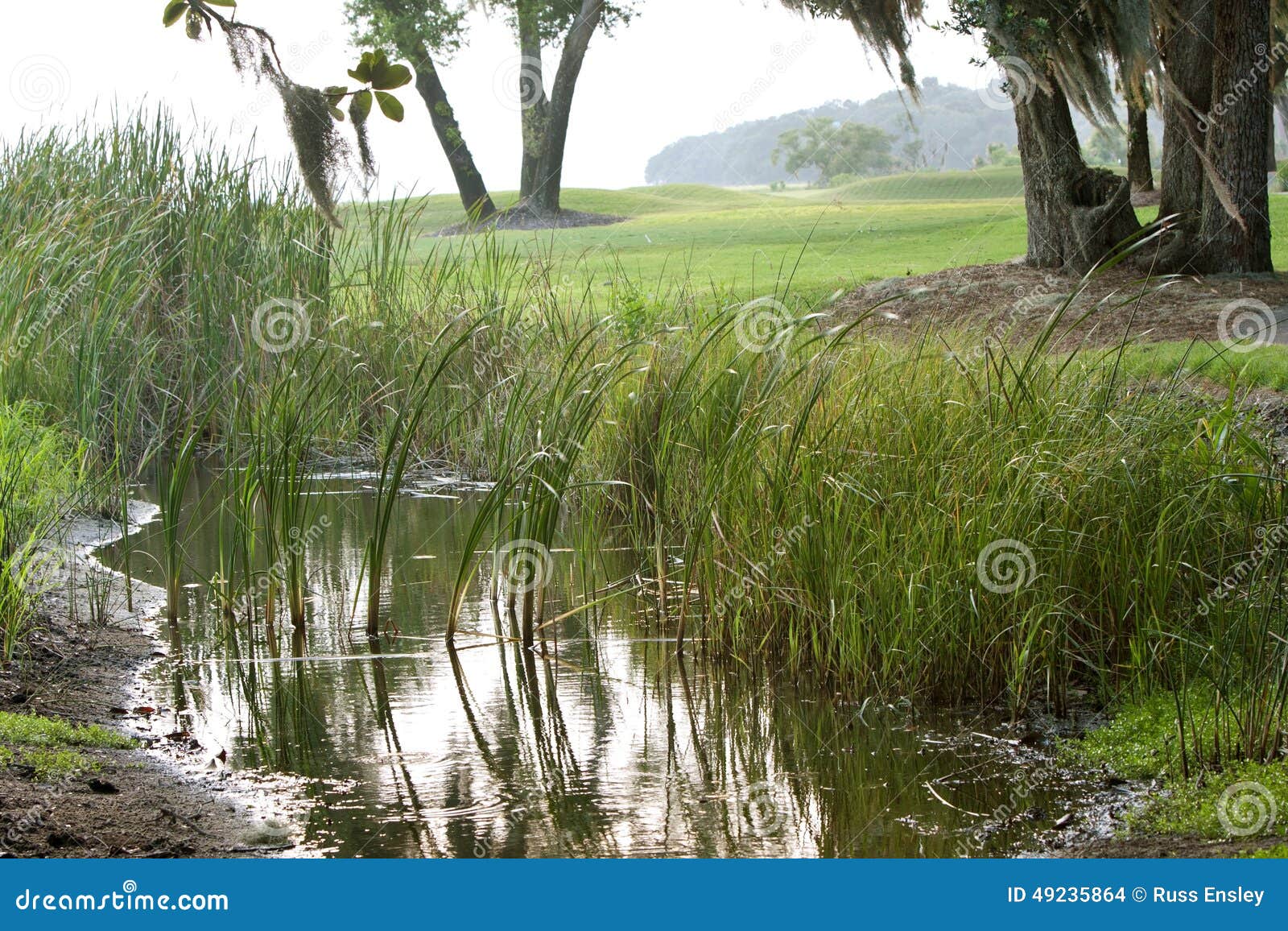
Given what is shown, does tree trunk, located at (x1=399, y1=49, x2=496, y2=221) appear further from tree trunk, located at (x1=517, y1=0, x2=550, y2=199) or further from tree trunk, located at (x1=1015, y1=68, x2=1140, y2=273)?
tree trunk, located at (x1=1015, y1=68, x2=1140, y2=273)

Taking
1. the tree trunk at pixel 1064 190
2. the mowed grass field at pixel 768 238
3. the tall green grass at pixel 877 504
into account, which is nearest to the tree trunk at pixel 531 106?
the mowed grass field at pixel 768 238

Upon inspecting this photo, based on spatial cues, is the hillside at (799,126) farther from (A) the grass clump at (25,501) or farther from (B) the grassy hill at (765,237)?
(A) the grass clump at (25,501)

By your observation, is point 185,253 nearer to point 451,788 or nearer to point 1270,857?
point 451,788

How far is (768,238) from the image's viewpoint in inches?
→ 804

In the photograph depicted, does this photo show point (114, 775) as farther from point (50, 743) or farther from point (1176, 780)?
point (1176, 780)

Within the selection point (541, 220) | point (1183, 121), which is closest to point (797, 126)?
point (541, 220)

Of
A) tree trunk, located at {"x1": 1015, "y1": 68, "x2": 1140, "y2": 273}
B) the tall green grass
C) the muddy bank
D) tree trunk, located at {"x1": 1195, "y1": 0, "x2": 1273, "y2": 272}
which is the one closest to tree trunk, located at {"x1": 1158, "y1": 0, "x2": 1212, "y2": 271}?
tree trunk, located at {"x1": 1195, "y1": 0, "x2": 1273, "y2": 272}

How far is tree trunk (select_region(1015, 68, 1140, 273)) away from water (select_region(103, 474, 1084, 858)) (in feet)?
24.7

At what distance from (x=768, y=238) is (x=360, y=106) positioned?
1771 centimetres

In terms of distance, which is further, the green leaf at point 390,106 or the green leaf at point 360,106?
the green leaf at point 360,106

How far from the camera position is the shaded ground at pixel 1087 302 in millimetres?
8578

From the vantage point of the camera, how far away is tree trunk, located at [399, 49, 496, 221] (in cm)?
2327

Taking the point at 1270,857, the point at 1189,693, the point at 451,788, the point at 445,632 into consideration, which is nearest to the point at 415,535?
the point at 445,632

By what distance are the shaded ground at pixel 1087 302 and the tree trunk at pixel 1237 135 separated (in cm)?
27
